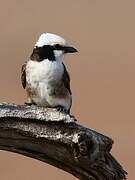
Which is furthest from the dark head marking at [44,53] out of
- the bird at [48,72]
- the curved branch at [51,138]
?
the curved branch at [51,138]

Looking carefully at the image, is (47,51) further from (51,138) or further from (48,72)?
(51,138)

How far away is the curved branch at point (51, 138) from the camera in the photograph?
3.42 meters

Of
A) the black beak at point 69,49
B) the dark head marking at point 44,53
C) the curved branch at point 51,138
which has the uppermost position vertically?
the black beak at point 69,49

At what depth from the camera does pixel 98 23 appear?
11.5m

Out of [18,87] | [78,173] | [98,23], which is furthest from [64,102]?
[98,23]

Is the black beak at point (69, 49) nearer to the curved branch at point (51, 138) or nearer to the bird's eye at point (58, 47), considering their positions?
the bird's eye at point (58, 47)

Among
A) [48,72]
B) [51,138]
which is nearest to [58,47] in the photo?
[48,72]

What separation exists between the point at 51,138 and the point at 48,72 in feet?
2.86

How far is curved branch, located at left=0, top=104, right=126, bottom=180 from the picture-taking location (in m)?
3.42

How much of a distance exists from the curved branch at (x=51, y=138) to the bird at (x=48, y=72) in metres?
0.77

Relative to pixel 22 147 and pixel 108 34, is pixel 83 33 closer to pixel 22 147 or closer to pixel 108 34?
pixel 108 34

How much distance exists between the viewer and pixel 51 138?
136 inches

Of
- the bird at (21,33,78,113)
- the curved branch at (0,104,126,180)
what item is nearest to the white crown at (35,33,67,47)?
the bird at (21,33,78,113)

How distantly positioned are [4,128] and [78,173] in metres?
0.34
